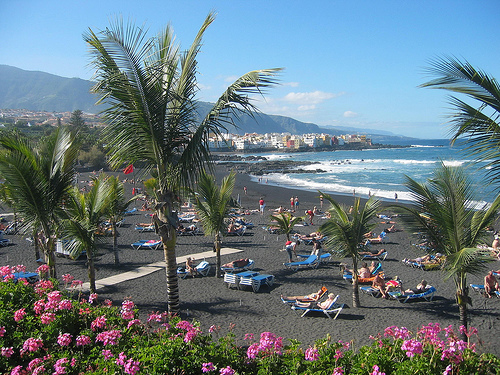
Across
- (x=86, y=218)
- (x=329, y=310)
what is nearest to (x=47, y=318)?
(x=86, y=218)

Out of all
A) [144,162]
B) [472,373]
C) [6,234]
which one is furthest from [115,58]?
[6,234]

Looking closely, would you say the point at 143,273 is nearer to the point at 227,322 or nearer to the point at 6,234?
the point at 227,322

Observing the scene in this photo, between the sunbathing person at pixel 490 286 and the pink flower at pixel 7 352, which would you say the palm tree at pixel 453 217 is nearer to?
the sunbathing person at pixel 490 286

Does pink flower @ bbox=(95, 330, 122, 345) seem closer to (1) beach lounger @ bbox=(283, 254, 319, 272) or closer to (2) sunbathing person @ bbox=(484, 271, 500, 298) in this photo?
(1) beach lounger @ bbox=(283, 254, 319, 272)

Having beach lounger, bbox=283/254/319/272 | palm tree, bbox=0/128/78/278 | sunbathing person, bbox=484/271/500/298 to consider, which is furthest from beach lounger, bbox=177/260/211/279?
sunbathing person, bbox=484/271/500/298

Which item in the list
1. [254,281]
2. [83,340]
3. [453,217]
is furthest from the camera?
[254,281]

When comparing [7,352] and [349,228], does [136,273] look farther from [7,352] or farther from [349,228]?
[7,352]

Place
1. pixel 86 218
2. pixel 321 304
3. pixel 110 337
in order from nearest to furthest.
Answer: pixel 110 337
pixel 86 218
pixel 321 304
